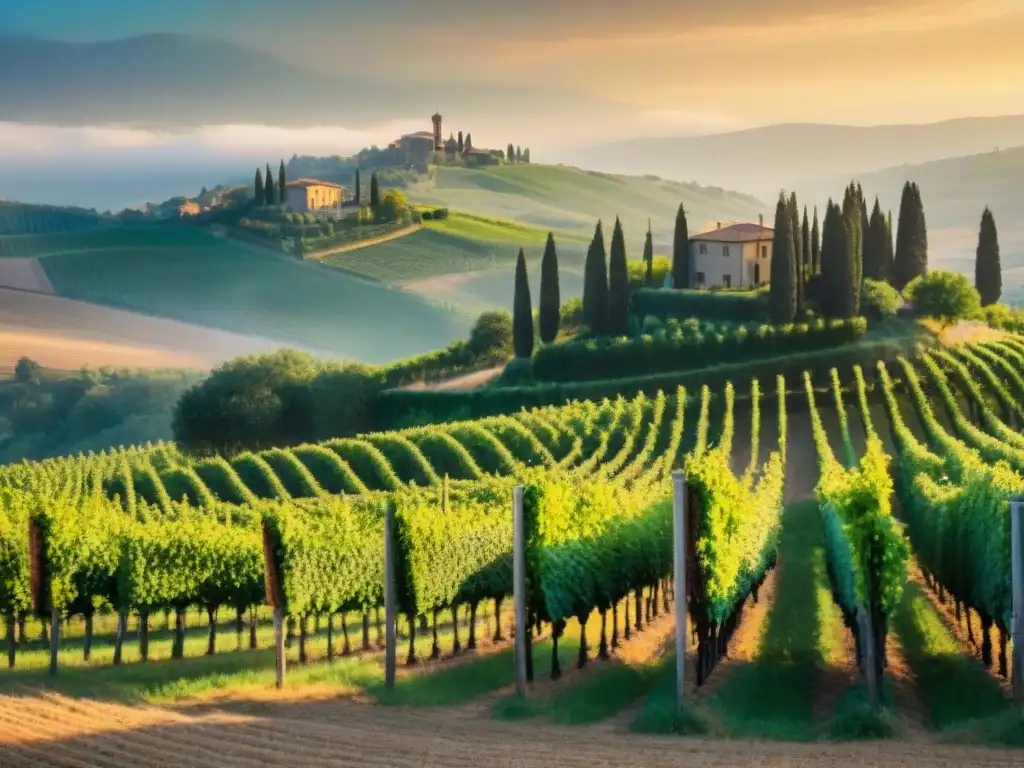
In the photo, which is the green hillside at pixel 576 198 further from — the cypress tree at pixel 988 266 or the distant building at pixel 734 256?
the cypress tree at pixel 988 266

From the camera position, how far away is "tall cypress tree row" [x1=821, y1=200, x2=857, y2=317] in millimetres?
39656

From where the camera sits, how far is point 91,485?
3142 cm

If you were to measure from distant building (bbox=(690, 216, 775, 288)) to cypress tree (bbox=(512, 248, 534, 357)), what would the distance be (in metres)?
5.55

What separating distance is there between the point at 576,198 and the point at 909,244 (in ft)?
127

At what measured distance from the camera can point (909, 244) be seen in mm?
45000

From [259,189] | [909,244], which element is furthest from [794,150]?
[909,244]

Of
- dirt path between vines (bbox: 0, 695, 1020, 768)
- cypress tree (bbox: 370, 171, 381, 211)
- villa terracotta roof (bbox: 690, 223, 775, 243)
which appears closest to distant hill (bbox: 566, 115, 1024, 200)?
cypress tree (bbox: 370, 171, 381, 211)

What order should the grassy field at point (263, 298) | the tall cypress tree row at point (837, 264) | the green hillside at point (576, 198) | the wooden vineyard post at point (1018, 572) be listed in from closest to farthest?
the wooden vineyard post at point (1018, 572) < the tall cypress tree row at point (837, 264) < the grassy field at point (263, 298) < the green hillside at point (576, 198)

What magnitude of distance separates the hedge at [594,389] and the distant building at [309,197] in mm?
21726

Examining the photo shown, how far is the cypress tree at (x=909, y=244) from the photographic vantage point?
147 ft

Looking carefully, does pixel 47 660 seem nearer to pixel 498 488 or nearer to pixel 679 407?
pixel 498 488

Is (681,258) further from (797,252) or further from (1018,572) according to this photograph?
(1018,572)

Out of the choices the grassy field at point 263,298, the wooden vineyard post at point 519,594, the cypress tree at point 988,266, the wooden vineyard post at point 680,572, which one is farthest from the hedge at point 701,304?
the wooden vineyard post at point 680,572

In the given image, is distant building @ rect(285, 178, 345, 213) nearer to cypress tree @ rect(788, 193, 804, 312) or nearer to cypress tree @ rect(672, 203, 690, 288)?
cypress tree @ rect(672, 203, 690, 288)
